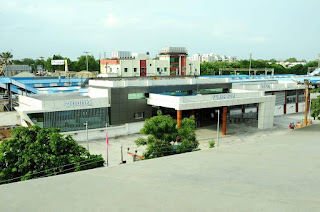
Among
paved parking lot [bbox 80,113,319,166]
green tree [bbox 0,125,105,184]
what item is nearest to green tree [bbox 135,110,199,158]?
green tree [bbox 0,125,105,184]

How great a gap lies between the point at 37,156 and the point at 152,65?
248ft

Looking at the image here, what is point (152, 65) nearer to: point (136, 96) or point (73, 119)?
point (136, 96)

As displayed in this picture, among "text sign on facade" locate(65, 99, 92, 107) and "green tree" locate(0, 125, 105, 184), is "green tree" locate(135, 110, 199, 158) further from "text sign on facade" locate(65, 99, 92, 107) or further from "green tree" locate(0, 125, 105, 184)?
"text sign on facade" locate(65, 99, 92, 107)

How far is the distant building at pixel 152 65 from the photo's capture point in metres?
86.4

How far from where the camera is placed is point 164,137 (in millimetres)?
21219

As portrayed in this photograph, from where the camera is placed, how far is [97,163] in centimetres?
1817

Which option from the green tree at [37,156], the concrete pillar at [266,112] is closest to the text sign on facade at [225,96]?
the concrete pillar at [266,112]

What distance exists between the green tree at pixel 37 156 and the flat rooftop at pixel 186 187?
4.62m

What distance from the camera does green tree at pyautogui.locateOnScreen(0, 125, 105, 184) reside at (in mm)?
15555

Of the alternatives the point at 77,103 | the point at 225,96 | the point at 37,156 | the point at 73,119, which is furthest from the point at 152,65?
the point at 37,156

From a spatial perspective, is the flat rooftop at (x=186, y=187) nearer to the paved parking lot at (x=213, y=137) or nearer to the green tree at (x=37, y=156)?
the green tree at (x=37, y=156)

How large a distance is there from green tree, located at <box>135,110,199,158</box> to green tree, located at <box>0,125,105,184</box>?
4.01 meters

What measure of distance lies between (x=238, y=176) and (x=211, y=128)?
30.0m

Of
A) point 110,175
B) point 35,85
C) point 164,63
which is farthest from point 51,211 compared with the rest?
point 164,63
